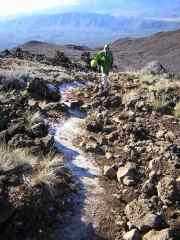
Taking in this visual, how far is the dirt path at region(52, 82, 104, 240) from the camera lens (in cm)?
1044

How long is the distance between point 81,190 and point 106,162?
165 centimetres

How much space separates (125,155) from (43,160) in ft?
6.69

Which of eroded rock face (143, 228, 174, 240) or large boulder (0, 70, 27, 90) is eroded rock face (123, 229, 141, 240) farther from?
large boulder (0, 70, 27, 90)

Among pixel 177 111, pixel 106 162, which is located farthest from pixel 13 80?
pixel 106 162

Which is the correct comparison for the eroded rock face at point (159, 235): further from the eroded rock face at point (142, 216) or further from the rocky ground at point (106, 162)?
the eroded rock face at point (142, 216)

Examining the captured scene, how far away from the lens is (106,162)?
44.0ft

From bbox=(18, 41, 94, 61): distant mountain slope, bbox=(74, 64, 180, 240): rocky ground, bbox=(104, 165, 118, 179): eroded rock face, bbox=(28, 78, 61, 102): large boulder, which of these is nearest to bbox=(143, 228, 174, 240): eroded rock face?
bbox=(74, 64, 180, 240): rocky ground

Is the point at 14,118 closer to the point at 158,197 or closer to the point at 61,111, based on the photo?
the point at 61,111

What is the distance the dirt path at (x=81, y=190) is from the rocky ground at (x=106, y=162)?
17 cm

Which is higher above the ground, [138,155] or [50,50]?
[138,155]

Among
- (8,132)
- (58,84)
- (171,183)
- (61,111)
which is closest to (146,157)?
(171,183)

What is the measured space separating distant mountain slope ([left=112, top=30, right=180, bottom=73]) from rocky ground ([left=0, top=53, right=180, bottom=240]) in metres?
68.0

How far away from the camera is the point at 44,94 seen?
18.9 metres

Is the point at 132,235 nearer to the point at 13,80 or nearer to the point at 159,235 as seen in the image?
the point at 159,235
